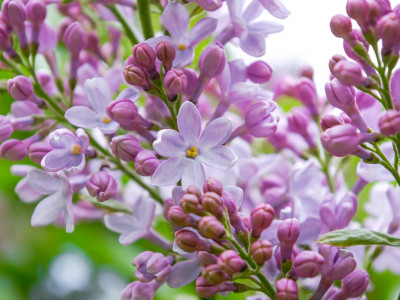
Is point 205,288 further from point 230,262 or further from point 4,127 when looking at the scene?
point 4,127

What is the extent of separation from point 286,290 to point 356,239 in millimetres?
121

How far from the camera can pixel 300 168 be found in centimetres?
106

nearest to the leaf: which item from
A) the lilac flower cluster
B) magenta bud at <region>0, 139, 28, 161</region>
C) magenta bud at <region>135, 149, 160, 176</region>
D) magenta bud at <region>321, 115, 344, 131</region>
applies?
the lilac flower cluster

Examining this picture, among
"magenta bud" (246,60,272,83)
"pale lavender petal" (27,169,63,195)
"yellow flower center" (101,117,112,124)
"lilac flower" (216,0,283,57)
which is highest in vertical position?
"lilac flower" (216,0,283,57)

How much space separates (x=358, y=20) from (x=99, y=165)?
0.49 m

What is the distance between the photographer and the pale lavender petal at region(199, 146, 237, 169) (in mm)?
859

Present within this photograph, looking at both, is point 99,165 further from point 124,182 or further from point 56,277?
point 56,277

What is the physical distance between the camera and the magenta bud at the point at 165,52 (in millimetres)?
887

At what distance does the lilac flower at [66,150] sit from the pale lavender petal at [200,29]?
0.68 ft

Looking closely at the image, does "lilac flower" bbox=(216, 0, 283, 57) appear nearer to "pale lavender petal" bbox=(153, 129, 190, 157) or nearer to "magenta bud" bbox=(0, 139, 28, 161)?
"pale lavender petal" bbox=(153, 129, 190, 157)

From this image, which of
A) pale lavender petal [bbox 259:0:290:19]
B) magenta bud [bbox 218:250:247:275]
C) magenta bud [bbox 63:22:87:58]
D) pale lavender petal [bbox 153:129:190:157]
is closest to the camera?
magenta bud [bbox 218:250:247:275]

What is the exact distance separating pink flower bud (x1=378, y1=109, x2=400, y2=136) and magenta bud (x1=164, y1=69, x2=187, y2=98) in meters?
0.28

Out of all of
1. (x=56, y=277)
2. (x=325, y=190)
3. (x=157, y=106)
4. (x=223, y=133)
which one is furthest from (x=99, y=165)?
(x=56, y=277)

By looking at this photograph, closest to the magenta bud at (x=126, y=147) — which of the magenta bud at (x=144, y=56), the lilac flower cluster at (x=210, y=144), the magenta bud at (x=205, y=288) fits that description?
the lilac flower cluster at (x=210, y=144)
